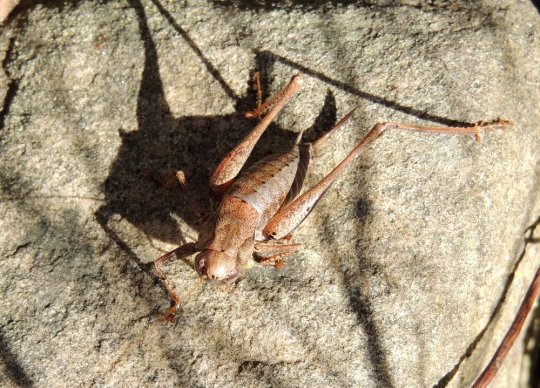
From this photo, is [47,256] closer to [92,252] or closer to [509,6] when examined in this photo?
[92,252]

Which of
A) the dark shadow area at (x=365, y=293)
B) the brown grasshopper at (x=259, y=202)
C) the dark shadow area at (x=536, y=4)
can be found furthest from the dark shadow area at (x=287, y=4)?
the dark shadow area at (x=365, y=293)

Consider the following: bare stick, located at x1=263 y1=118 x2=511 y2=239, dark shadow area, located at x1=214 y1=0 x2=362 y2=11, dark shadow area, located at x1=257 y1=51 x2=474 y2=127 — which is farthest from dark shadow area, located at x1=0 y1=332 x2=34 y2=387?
dark shadow area, located at x1=214 y1=0 x2=362 y2=11

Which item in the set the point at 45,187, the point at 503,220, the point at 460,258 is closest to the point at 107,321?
the point at 45,187

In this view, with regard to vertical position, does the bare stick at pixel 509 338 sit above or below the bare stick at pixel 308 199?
below

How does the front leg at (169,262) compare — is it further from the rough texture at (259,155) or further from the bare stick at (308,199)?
the bare stick at (308,199)

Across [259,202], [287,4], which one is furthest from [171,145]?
[287,4]

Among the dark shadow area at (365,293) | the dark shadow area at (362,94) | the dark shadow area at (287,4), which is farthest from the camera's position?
the dark shadow area at (287,4)

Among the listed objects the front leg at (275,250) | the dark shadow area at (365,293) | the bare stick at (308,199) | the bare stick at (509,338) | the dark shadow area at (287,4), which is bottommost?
the bare stick at (509,338)

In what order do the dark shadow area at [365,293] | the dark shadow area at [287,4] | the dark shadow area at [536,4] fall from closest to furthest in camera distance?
the dark shadow area at [365,293] → the dark shadow area at [287,4] → the dark shadow area at [536,4]
